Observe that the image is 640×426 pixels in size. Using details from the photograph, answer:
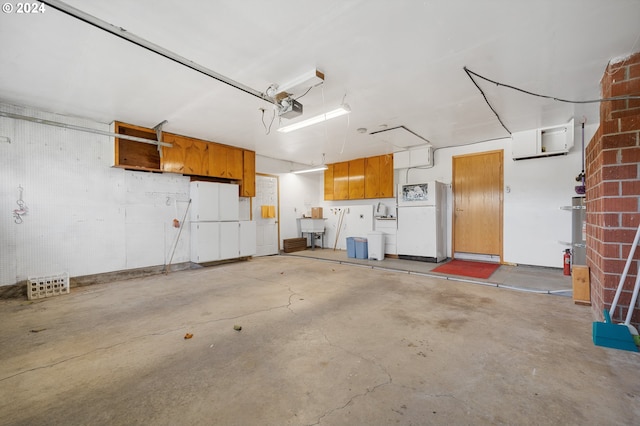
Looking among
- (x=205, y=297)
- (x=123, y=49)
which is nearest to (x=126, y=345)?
(x=205, y=297)

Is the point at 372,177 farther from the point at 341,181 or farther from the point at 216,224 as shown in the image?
the point at 216,224

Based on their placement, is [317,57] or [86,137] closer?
[317,57]

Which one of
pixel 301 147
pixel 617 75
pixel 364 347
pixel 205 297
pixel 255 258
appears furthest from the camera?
pixel 255 258

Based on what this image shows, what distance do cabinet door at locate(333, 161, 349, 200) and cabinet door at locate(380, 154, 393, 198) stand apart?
1196 mm

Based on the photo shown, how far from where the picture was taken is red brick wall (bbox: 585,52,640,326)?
257 centimetres

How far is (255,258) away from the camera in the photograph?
283 inches

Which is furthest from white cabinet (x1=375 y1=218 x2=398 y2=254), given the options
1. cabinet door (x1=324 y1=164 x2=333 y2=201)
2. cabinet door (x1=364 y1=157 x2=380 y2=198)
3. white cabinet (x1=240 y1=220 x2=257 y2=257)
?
white cabinet (x1=240 y1=220 x2=257 y2=257)

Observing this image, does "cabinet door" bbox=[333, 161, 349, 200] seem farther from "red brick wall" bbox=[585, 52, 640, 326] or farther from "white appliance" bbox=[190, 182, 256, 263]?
"red brick wall" bbox=[585, 52, 640, 326]

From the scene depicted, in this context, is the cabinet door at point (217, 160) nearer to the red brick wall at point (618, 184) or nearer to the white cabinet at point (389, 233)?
the white cabinet at point (389, 233)

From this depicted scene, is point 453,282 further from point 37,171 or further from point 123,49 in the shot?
point 37,171

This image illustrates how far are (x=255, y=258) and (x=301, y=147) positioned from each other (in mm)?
3273

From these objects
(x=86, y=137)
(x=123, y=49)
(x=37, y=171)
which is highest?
(x=123, y=49)

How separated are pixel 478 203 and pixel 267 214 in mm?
5519

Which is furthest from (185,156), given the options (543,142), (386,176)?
(543,142)
